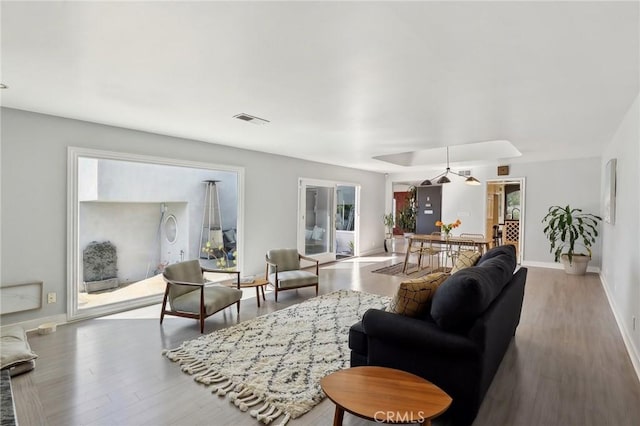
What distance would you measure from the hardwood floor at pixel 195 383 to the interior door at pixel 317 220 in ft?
10.4

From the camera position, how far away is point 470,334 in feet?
6.43

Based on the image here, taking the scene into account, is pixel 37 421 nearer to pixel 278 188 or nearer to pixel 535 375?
pixel 535 375

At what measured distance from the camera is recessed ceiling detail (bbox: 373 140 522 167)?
7043 millimetres

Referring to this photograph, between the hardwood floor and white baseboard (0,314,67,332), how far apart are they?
0.14 meters

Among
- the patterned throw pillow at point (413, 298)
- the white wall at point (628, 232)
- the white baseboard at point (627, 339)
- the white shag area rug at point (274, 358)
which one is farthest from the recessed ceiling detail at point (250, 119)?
the white baseboard at point (627, 339)

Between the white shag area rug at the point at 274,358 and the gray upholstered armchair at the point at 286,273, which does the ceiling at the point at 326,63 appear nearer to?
the gray upholstered armchair at the point at 286,273

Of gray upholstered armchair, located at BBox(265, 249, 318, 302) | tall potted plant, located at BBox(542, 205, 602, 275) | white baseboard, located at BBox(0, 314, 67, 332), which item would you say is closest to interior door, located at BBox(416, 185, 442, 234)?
tall potted plant, located at BBox(542, 205, 602, 275)

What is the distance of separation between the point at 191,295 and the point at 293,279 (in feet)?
4.87

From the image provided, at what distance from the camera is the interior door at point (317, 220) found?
23.4 ft

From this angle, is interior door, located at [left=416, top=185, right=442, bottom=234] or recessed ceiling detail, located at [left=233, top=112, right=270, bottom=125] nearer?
recessed ceiling detail, located at [left=233, top=112, right=270, bottom=125]

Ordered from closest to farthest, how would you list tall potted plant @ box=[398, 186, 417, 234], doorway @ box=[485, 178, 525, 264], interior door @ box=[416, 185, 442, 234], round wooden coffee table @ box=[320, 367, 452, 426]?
round wooden coffee table @ box=[320, 367, 452, 426] < doorway @ box=[485, 178, 525, 264] < tall potted plant @ box=[398, 186, 417, 234] < interior door @ box=[416, 185, 442, 234]

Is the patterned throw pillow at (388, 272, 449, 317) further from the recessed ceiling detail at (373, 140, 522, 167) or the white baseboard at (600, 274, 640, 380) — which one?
the recessed ceiling detail at (373, 140, 522, 167)

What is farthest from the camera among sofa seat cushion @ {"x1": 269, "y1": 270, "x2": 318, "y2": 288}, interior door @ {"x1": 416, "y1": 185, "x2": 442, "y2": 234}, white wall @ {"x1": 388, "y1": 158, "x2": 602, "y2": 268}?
interior door @ {"x1": 416, "y1": 185, "x2": 442, "y2": 234}

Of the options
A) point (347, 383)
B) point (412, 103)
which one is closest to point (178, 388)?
point (347, 383)
